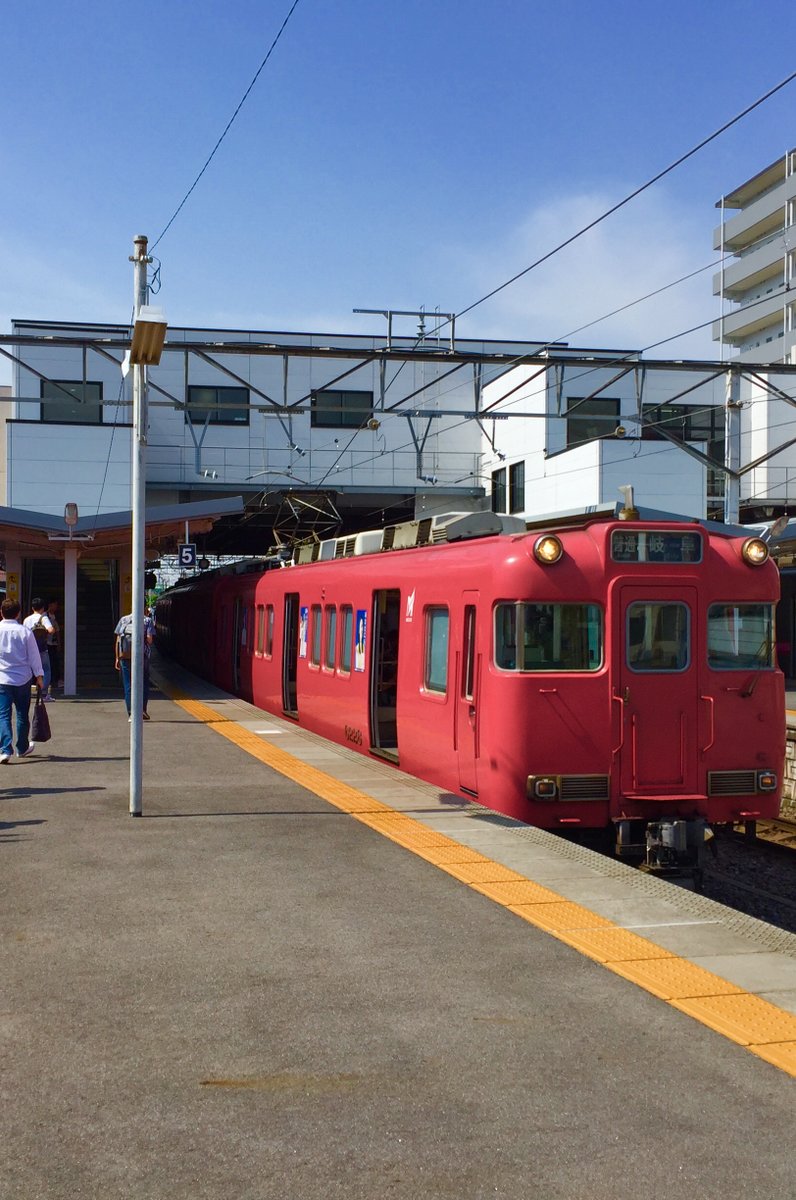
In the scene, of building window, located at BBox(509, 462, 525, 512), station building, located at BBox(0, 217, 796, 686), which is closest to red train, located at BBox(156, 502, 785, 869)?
station building, located at BBox(0, 217, 796, 686)

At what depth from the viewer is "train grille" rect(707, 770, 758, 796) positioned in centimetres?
884

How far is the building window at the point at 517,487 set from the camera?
31.5 metres

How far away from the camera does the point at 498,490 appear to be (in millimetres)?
33344

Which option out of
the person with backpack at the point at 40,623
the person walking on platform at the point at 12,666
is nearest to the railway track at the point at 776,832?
the person walking on platform at the point at 12,666

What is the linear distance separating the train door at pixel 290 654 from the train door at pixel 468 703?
7.38 meters

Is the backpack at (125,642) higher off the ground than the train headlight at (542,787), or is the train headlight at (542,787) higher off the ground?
the backpack at (125,642)

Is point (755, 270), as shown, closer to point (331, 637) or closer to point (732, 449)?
point (732, 449)

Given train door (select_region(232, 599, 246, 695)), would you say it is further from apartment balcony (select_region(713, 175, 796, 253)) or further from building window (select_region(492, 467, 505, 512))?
apartment balcony (select_region(713, 175, 796, 253))

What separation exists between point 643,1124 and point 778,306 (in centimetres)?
7037

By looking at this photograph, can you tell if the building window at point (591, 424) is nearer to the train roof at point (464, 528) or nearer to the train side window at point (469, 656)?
the train roof at point (464, 528)

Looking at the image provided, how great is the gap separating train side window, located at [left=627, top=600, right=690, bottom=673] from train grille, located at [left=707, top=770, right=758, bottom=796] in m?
0.84

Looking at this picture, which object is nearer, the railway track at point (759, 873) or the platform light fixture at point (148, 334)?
the platform light fixture at point (148, 334)

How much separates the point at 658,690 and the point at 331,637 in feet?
21.6

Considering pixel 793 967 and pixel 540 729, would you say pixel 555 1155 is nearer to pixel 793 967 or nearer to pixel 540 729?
pixel 793 967
